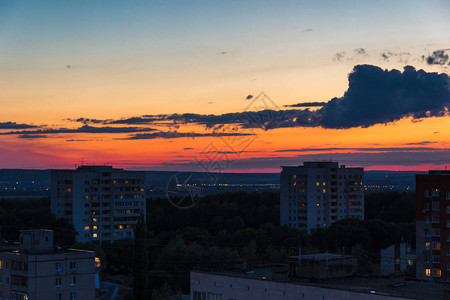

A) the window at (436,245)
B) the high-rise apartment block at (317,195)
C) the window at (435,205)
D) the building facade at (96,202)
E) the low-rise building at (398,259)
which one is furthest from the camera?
the high-rise apartment block at (317,195)

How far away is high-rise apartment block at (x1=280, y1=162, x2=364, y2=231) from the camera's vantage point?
154750 mm

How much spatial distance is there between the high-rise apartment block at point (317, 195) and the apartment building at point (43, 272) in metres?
90.2

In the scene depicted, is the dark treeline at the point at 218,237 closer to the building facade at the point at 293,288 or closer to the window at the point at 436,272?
the window at the point at 436,272

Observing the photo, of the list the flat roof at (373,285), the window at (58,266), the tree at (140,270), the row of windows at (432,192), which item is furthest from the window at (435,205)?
the window at (58,266)

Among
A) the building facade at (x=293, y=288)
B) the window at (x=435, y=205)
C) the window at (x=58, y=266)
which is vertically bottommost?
the window at (x=58, y=266)

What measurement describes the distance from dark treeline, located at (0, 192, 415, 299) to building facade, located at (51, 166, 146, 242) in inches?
184

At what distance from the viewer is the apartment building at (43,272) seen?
6562cm

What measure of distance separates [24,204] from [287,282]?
13571 centimetres

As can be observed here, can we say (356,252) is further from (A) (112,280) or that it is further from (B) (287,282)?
(B) (287,282)

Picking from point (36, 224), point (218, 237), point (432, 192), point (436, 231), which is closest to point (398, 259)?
point (436, 231)

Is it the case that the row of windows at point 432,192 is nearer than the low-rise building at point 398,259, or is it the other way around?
the row of windows at point 432,192

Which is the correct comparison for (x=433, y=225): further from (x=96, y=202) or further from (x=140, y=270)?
(x=96, y=202)

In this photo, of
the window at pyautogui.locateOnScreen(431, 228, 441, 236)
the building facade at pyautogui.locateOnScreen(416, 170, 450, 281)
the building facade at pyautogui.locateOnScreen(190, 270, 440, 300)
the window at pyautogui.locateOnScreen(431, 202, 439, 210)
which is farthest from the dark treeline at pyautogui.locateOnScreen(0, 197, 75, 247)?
the building facade at pyautogui.locateOnScreen(190, 270, 440, 300)

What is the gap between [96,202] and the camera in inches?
5679
